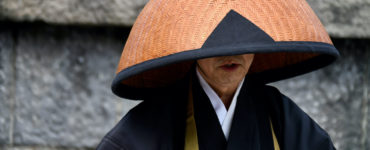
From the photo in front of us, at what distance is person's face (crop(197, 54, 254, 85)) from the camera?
3.59 feet

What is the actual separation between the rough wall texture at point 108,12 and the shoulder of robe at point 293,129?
2.91ft

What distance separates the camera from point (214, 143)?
1208mm

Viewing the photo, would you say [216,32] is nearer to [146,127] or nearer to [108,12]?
[146,127]

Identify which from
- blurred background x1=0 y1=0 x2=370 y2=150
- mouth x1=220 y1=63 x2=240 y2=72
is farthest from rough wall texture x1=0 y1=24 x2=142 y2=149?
mouth x1=220 y1=63 x2=240 y2=72

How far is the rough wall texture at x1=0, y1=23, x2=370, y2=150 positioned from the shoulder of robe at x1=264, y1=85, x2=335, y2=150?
0.87 m

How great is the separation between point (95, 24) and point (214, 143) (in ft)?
3.57

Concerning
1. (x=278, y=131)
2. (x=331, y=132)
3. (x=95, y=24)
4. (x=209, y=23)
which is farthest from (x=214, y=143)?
(x=331, y=132)

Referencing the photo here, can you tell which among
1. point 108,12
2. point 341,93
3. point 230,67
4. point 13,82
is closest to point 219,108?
point 230,67

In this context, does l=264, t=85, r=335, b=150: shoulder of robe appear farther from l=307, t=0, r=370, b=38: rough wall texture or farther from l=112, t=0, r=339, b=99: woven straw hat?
l=307, t=0, r=370, b=38: rough wall texture

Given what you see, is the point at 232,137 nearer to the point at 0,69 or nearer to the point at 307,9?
the point at 307,9

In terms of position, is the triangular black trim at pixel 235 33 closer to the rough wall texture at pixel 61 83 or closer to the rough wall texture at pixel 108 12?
the rough wall texture at pixel 108 12

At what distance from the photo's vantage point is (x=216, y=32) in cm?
95

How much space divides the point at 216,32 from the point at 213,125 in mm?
353

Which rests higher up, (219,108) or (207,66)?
(207,66)
